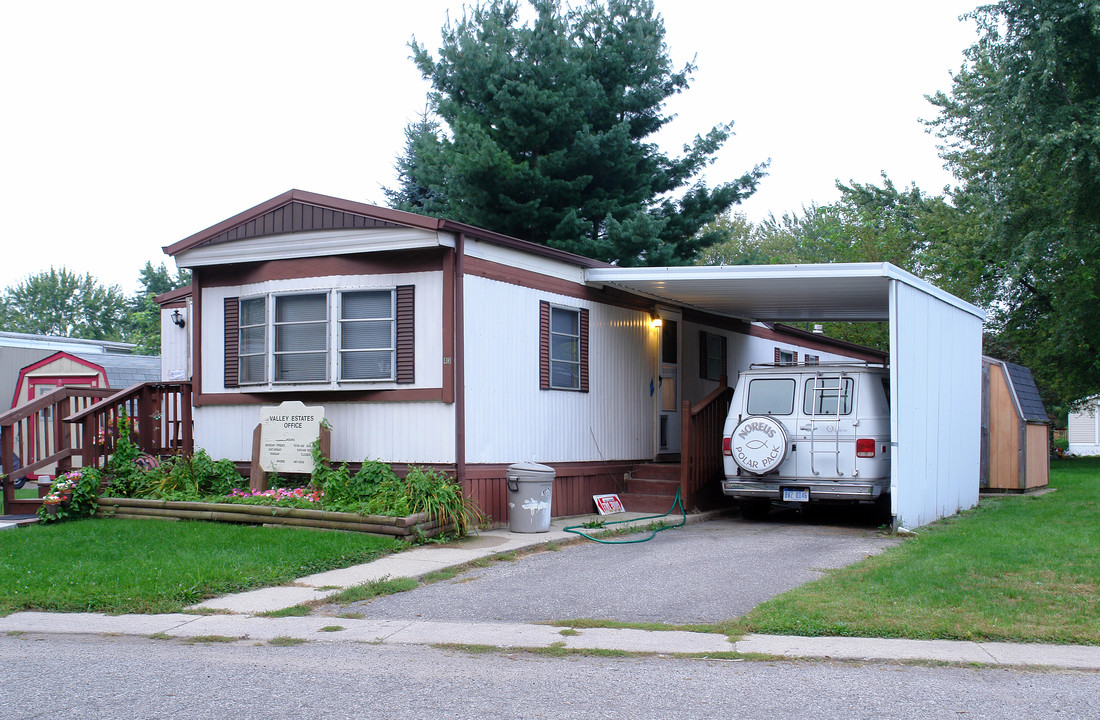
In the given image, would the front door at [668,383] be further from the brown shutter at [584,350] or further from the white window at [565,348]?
the white window at [565,348]

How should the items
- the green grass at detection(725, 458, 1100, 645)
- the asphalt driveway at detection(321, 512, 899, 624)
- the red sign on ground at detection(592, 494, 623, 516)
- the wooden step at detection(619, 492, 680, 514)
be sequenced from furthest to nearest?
the wooden step at detection(619, 492, 680, 514)
the red sign on ground at detection(592, 494, 623, 516)
the asphalt driveway at detection(321, 512, 899, 624)
the green grass at detection(725, 458, 1100, 645)

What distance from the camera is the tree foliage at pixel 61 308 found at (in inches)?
2918

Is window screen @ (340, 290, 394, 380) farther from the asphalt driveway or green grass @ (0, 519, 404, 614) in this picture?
the asphalt driveway

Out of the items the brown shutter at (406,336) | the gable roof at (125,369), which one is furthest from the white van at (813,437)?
the gable roof at (125,369)

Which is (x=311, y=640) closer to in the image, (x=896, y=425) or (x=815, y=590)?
(x=815, y=590)

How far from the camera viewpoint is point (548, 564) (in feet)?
33.9

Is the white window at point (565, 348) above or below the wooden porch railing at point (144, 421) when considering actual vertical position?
above

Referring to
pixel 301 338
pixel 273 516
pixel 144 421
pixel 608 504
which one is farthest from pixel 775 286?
pixel 144 421

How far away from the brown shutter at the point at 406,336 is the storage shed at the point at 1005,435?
12507 mm

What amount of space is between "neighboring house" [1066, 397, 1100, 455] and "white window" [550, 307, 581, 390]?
43047mm

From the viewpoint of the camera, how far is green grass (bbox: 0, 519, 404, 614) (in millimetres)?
8188

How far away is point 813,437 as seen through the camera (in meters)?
13.4

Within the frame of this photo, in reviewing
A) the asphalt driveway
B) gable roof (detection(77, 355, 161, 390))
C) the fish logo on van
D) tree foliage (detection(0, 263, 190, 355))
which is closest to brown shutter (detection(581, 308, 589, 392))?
the fish logo on van

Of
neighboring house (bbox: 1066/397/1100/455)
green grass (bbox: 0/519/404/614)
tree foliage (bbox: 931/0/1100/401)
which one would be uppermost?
tree foliage (bbox: 931/0/1100/401)
